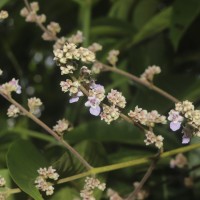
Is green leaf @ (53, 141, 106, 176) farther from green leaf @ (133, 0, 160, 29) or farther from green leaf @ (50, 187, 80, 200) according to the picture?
green leaf @ (133, 0, 160, 29)

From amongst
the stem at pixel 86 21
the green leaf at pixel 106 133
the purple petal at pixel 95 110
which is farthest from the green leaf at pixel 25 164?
the stem at pixel 86 21

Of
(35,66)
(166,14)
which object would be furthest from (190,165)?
(35,66)

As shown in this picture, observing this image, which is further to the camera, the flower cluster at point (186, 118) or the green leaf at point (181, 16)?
the green leaf at point (181, 16)

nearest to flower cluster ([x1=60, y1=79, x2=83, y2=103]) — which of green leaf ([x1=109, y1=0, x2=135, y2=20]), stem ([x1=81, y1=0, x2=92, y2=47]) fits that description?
stem ([x1=81, y1=0, x2=92, y2=47])

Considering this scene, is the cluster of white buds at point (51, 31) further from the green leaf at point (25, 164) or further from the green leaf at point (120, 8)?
the green leaf at point (120, 8)

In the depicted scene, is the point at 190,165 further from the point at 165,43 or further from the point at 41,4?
the point at 41,4

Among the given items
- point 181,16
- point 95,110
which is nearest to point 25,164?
point 95,110

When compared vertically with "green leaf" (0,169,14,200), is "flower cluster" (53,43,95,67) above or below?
above

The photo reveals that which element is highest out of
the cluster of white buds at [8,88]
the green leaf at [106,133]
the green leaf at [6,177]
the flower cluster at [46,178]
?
the green leaf at [106,133]
